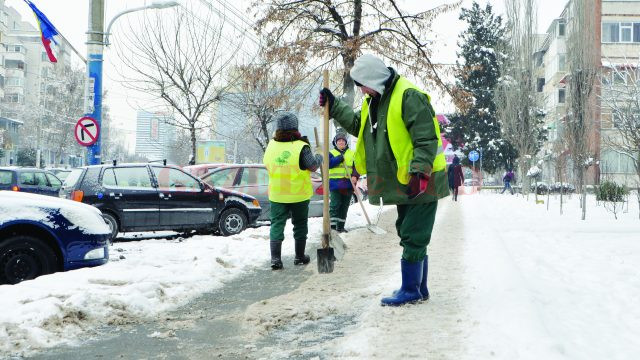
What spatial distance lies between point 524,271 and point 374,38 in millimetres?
11785

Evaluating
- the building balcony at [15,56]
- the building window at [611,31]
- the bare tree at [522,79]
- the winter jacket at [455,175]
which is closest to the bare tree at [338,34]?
the winter jacket at [455,175]

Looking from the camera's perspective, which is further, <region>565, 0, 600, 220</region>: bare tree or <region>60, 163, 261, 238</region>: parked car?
<region>565, 0, 600, 220</region>: bare tree

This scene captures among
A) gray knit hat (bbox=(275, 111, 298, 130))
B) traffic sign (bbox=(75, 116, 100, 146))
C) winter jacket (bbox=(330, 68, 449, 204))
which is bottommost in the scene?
winter jacket (bbox=(330, 68, 449, 204))

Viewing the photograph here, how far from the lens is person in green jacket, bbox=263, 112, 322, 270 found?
7.96 meters

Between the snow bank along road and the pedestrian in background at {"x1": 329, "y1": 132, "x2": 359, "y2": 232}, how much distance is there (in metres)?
2.37

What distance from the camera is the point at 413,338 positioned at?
3.98 meters

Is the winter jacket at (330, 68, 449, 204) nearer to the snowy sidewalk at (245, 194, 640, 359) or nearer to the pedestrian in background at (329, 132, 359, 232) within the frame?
the snowy sidewalk at (245, 194, 640, 359)

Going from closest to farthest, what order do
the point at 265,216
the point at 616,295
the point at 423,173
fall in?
the point at 423,173 < the point at 616,295 < the point at 265,216

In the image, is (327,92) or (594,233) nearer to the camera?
(327,92)

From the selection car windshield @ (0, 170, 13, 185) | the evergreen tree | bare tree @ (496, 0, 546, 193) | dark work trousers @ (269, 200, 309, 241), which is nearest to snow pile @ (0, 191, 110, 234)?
dark work trousers @ (269, 200, 309, 241)

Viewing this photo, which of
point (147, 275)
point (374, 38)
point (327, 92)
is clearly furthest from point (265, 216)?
point (327, 92)

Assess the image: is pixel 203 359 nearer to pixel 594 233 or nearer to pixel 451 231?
pixel 451 231

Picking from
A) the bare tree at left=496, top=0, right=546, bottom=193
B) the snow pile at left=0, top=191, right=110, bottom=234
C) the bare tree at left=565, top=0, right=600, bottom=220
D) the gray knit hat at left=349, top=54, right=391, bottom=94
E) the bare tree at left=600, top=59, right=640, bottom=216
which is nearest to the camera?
the gray knit hat at left=349, top=54, right=391, bottom=94

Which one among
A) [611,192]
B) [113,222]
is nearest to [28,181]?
[113,222]
